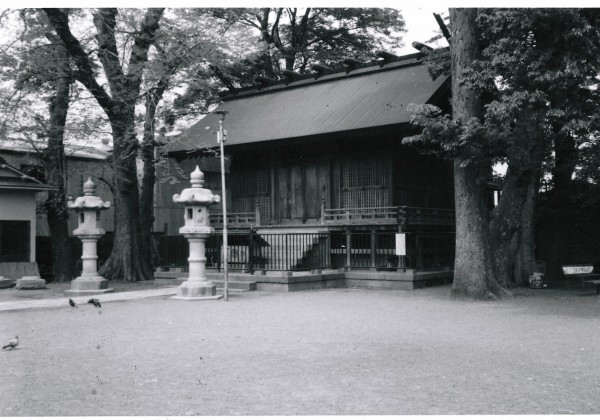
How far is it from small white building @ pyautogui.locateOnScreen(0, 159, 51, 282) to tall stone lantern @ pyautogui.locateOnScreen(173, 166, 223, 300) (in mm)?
8478

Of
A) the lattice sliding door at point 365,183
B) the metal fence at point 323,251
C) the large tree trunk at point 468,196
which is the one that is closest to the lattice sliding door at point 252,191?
the metal fence at point 323,251

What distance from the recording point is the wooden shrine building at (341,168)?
66.8ft

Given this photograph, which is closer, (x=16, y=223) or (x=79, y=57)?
(x=79, y=57)

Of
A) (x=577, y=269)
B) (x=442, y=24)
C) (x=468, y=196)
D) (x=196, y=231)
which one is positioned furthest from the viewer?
(x=442, y=24)

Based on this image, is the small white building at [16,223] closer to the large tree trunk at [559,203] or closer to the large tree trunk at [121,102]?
the large tree trunk at [121,102]

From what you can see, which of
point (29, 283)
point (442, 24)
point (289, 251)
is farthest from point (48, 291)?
point (442, 24)

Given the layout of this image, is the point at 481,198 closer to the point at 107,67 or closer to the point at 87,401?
the point at 87,401

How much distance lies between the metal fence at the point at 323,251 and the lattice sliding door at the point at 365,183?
4.41 feet

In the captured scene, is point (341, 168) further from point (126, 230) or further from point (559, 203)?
point (126, 230)

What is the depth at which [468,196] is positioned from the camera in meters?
15.7

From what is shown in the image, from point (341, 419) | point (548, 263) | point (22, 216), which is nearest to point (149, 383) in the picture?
point (341, 419)

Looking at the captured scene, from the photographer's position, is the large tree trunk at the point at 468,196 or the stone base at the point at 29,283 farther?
the stone base at the point at 29,283

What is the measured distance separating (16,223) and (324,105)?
1171 centimetres

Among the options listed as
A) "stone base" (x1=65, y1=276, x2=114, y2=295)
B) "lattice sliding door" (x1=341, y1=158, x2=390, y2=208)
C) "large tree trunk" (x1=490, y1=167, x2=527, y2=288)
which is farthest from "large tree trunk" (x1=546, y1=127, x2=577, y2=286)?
"stone base" (x1=65, y1=276, x2=114, y2=295)
